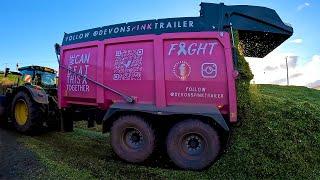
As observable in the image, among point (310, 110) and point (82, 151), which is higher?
point (310, 110)

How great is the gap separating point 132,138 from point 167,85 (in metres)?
1.23

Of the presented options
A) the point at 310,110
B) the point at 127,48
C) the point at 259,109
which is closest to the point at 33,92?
the point at 127,48

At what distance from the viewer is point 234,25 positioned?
25.4 feet

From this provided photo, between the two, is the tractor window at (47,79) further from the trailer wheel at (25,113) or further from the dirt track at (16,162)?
the dirt track at (16,162)

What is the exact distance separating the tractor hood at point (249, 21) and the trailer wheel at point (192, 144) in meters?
1.72

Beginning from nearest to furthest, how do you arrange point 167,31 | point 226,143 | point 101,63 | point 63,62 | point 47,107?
1. point 226,143
2. point 167,31
3. point 101,63
4. point 63,62
5. point 47,107

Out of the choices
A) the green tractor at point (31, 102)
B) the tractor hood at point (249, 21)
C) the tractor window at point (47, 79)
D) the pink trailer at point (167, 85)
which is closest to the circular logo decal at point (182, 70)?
the pink trailer at point (167, 85)

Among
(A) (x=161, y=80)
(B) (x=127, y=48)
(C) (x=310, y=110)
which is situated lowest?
(C) (x=310, y=110)

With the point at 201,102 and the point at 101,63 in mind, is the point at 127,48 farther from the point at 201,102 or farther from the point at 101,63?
the point at 201,102

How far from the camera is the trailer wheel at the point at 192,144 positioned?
23.7ft

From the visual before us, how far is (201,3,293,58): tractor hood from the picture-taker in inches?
304

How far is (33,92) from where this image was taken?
10.2 m

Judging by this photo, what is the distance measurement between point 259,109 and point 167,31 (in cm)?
221

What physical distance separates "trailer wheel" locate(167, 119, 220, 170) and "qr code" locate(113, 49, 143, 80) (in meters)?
1.35
